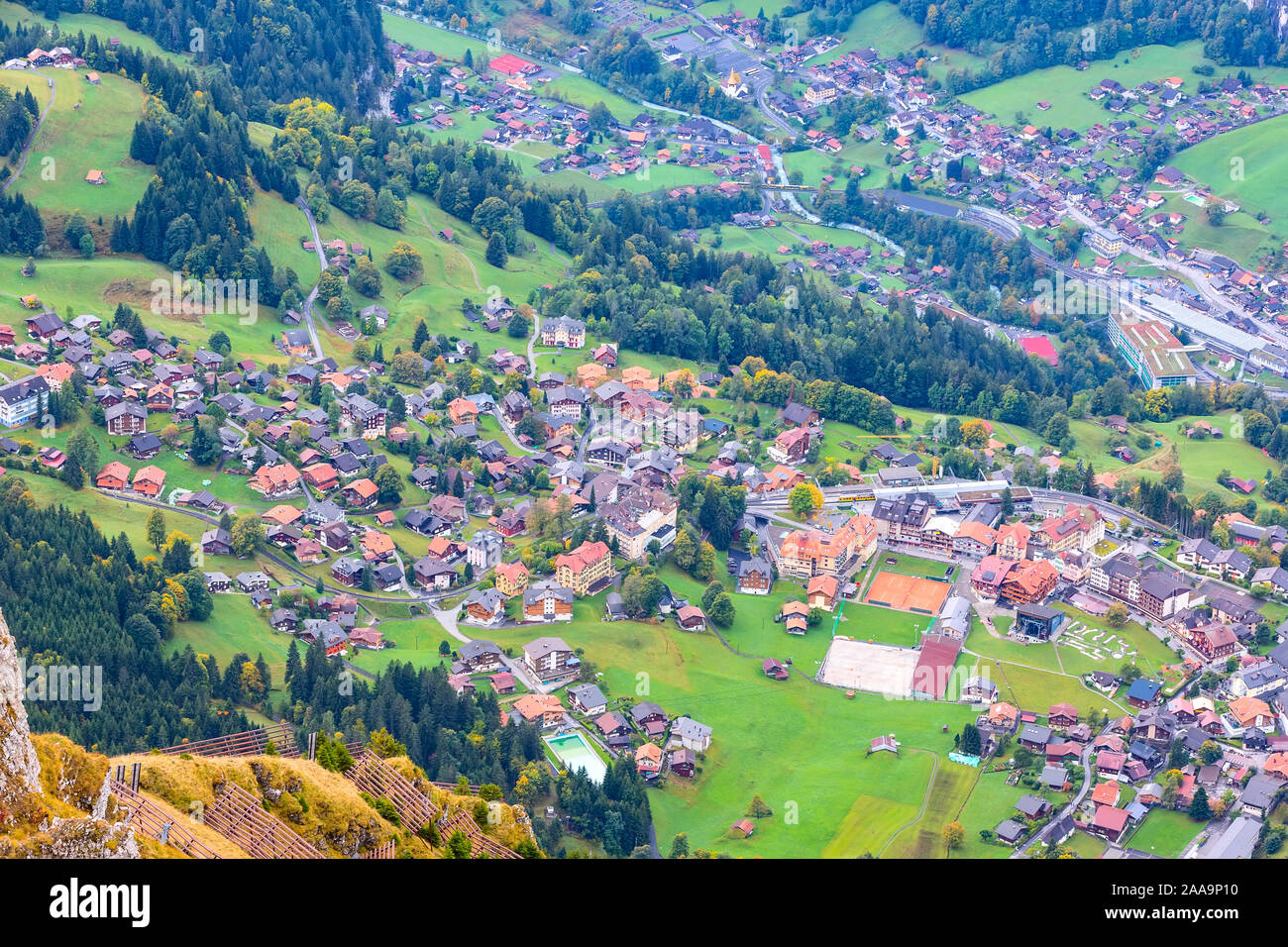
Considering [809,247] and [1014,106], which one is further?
[1014,106]

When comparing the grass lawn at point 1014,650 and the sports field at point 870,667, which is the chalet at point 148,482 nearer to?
the sports field at point 870,667

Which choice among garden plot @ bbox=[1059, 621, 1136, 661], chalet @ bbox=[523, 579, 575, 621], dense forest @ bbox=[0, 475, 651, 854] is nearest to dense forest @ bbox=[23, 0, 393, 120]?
chalet @ bbox=[523, 579, 575, 621]

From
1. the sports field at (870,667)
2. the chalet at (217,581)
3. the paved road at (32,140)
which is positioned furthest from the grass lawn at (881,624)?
the paved road at (32,140)

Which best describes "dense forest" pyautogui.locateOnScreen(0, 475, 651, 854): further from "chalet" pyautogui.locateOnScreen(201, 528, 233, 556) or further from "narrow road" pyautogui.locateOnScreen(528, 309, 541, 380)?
"narrow road" pyautogui.locateOnScreen(528, 309, 541, 380)
